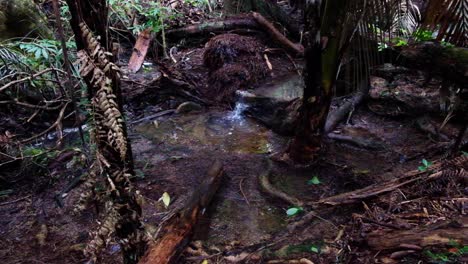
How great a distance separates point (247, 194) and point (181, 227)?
0.99 metres

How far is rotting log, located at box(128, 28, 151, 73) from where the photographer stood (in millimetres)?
6469

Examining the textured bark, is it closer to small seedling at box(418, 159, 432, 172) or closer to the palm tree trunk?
the palm tree trunk

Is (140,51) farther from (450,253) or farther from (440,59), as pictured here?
(450,253)

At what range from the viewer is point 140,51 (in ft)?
22.2

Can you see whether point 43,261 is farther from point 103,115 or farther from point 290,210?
point 290,210

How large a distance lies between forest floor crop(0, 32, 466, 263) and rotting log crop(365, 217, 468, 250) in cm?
5

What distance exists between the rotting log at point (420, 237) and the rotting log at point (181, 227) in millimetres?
1342

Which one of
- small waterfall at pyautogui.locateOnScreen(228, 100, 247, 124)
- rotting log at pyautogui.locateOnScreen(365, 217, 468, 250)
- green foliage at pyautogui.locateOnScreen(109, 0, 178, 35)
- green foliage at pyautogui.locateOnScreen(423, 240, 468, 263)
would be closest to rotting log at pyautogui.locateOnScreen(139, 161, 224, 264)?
rotting log at pyautogui.locateOnScreen(365, 217, 468, 250)

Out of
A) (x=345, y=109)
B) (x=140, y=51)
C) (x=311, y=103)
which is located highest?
(x=311, y=103)

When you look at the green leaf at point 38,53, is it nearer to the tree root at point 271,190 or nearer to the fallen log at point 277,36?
the tree root at point 271,190

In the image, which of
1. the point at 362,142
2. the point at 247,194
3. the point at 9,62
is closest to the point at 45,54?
the point at 9,62

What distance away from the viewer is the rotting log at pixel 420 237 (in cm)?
222

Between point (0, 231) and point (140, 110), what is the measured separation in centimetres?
273

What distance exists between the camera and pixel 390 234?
2.46 metres
